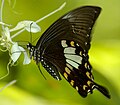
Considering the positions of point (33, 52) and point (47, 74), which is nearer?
point (33, 52)

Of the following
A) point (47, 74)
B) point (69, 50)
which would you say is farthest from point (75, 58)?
point (47, 74)

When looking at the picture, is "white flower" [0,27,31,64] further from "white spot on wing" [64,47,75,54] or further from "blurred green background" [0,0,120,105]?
"blurred green background" [0,0,120,105]

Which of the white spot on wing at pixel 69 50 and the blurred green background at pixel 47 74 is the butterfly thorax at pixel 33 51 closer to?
the white spot on wing at pixel 69 50

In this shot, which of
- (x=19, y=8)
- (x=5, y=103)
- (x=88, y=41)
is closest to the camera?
(x=88, y=41)

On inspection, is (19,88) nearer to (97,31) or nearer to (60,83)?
(60,83)

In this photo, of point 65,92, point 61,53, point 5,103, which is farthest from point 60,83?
point 61,53

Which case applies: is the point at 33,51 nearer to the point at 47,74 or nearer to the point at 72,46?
the point at 72,46

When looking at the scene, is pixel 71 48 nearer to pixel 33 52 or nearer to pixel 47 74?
pixel 33 52
